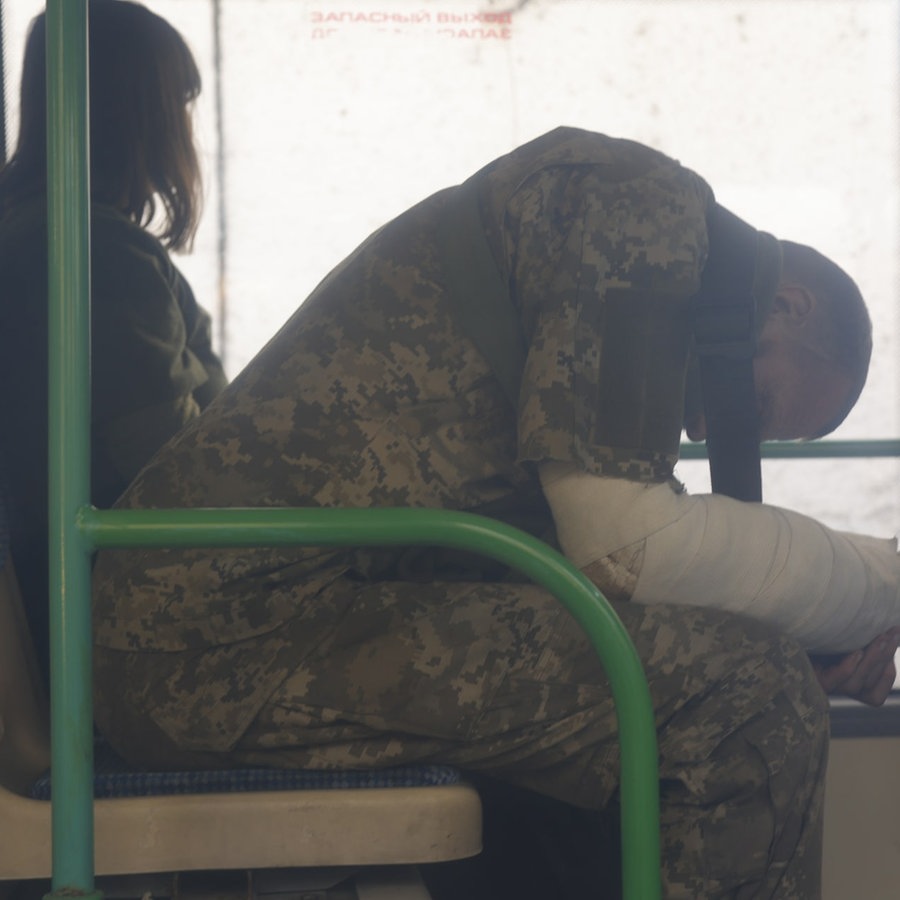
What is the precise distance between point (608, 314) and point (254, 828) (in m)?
0.62

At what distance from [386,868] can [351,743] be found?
0.15 m

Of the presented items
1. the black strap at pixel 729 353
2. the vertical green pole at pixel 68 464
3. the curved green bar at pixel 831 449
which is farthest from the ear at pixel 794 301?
the vertical green pole at pixel 68 464

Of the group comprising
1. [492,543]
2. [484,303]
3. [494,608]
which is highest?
[484,303]

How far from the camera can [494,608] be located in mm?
→ 1227

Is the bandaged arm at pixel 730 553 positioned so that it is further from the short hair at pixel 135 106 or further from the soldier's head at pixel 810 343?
the short hair at pixel 135 106

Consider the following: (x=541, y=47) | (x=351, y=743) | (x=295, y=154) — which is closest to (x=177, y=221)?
(x=295, y=154)

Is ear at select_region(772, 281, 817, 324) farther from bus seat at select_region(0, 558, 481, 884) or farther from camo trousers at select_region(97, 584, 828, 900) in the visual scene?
bus seat at select_region(0, 558, 481, 884)

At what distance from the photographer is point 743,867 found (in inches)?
46.5

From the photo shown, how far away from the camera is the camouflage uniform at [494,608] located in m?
1.18

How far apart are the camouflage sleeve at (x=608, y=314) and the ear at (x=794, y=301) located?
10.2 inches

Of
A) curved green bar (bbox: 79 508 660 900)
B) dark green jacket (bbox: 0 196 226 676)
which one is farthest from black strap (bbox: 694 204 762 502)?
dark green jacket (bbox: 0 196 226 676)

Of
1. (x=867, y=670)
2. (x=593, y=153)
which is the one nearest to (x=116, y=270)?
(x=593, y=153)

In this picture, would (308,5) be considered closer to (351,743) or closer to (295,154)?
(295,154)

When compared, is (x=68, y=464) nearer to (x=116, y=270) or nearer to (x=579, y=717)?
(x=579, y=717)
